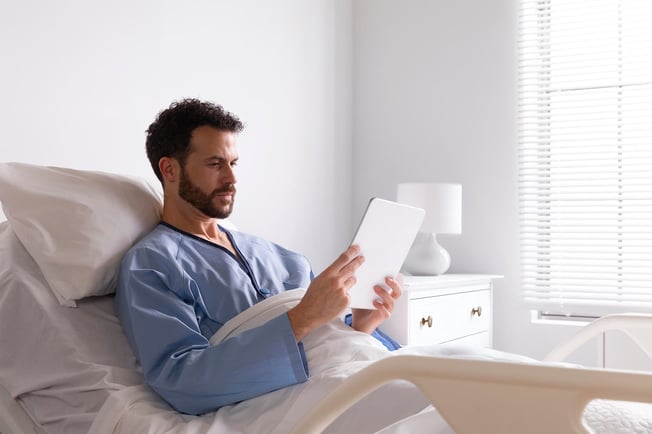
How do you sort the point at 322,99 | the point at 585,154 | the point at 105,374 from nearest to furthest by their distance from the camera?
the point at 105,374 → the point at 585,154 → the point at 322,99

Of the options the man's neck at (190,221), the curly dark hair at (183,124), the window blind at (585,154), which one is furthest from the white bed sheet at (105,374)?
the window blind at (585,154)

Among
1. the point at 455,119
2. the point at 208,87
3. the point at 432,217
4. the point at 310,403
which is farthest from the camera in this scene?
the point at 455,119

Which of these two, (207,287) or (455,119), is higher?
(455,119)

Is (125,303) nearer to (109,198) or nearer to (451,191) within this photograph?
(109,198)

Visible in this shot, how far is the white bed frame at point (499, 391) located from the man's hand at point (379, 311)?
861 millimetres

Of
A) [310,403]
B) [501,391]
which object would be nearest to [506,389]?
[501,391]

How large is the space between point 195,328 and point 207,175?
0.43 m

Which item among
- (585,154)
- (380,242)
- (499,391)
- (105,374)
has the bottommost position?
(105,374)

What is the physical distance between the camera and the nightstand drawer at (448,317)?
8.93 ft

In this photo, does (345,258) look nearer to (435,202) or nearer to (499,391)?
(499,391)

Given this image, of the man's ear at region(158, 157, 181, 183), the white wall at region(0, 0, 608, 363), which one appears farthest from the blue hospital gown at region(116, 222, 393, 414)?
the white wall at region(0, 0, 608, 363)

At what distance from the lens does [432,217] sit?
3.10 metres

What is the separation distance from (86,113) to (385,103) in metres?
1.74

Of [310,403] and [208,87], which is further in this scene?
[208,87]
